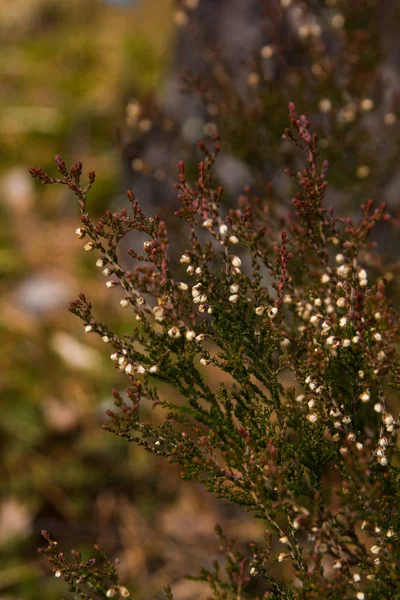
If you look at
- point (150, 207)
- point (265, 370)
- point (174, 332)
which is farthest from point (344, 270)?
point (150, 207)

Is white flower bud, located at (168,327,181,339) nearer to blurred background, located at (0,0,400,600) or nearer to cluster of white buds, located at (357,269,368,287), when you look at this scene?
cluster of white buds, located at (357,269,368,287)

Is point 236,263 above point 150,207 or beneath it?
beneath

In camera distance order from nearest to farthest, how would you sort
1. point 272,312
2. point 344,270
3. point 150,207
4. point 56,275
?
1. point 344,270
2. point 272,312
3. point 150,207
4. point 56,275

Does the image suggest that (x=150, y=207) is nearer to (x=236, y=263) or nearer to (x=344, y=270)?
(x=236, y=263)

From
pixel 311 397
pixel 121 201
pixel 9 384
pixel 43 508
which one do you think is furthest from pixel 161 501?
pixel 121 201

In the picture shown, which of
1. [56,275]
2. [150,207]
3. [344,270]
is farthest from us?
[56,275]

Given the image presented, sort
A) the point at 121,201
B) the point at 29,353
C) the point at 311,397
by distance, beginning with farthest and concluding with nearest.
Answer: the point at 121,201 → the point at 29,353 → the point at 311,397

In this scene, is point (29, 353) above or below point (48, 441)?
above

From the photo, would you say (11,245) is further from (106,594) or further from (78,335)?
(106,594)
